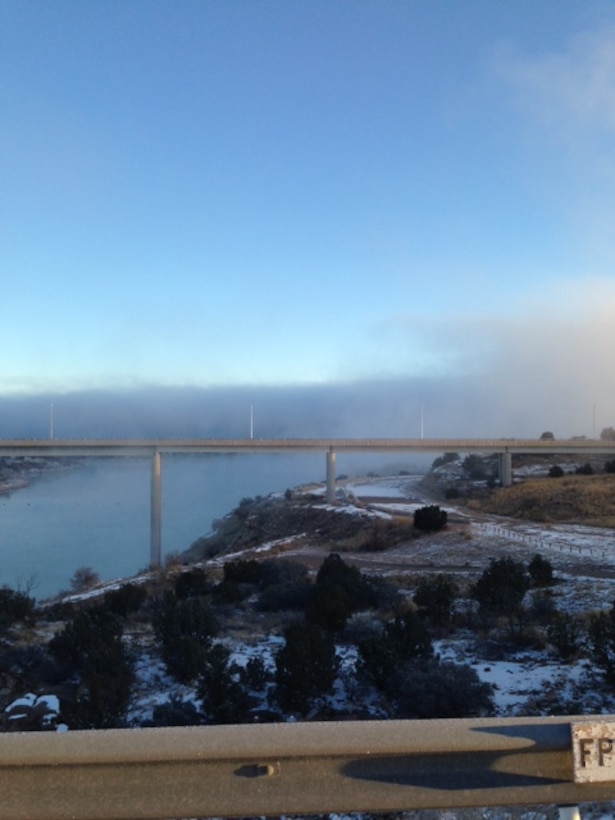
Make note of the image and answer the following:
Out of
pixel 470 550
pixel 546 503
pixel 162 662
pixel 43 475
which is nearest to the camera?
pixel 162 662

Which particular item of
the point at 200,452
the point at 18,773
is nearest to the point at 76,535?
the point at 200,452

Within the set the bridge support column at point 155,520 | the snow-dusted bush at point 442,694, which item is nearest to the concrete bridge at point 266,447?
the bridge support column at point 155,520

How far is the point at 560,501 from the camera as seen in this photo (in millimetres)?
36375

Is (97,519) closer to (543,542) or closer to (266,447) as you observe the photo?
(266,447)

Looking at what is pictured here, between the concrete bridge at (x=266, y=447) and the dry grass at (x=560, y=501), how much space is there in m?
4.07

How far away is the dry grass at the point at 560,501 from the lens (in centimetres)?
3322

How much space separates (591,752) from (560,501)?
36224 millimetres

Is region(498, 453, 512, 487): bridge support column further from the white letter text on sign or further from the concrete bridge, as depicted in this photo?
the white letter text on sign

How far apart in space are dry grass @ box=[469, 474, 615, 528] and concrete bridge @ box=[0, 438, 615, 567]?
4.07 metres

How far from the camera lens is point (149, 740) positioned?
7.98 feet

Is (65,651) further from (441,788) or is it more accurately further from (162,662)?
(441,788)

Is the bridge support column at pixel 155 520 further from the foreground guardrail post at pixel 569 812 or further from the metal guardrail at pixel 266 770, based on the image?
the foreground guardrail post at pixel 569 812

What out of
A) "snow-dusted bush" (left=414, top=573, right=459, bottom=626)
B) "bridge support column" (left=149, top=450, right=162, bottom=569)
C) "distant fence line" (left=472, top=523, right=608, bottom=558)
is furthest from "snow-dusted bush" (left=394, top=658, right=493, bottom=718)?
"bridge support column" (left=149, top=450, right=162, bottom=569)

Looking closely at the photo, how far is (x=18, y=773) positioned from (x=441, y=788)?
1.48m
